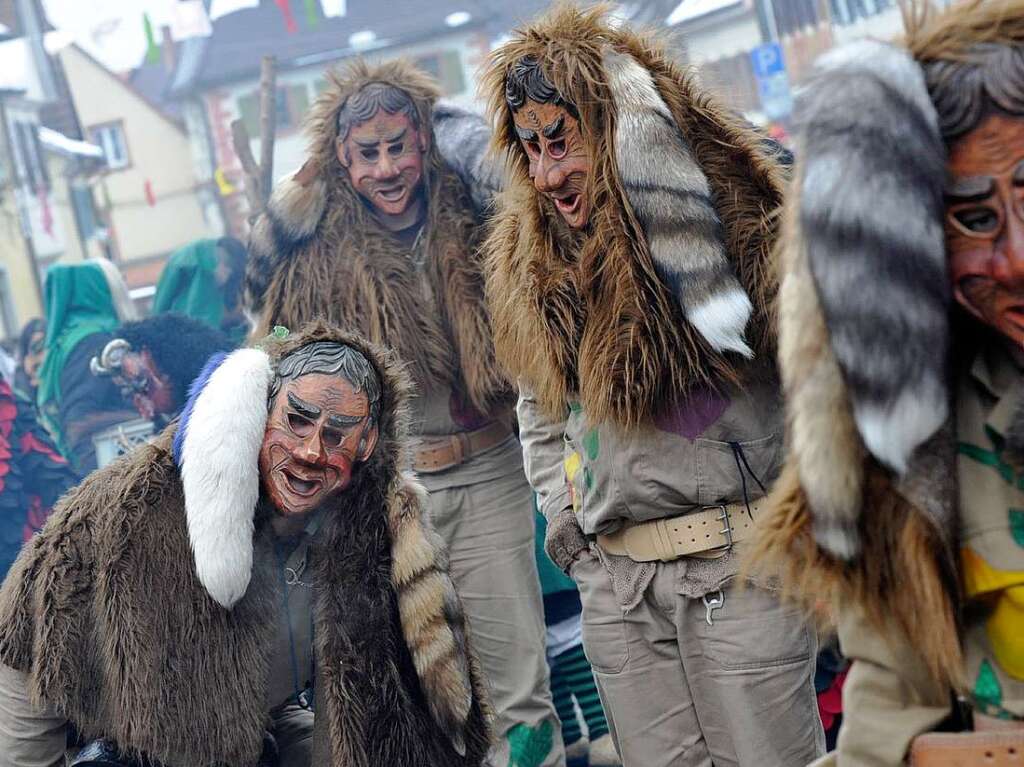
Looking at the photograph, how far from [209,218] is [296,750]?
1773cm

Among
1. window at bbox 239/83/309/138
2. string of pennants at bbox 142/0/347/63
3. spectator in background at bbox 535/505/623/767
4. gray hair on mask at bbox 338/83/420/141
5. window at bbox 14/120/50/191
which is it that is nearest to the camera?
gray hair on mask at bbox 338/83/420/141

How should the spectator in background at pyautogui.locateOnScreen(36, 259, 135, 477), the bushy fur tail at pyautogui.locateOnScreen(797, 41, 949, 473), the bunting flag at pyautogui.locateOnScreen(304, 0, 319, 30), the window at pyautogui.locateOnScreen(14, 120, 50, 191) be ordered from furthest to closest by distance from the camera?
1. the bunting flag at pyautogui.locateOnScreen(304, 0, 319, 30)
2. the window at pyautogui.locateOnScreen(14, 120, 50, 191)
3. the spectator in background at pyautogui.locateOnScreen(36, 259, 135, 477)
4. the bushy fur tail at pyautogui.locateOnScreen(797, 41, 949, 473)

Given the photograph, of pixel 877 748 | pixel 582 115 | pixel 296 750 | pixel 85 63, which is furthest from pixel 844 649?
pixel 85 63

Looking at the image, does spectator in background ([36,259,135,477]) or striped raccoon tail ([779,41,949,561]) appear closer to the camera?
striped raccoon tail ([779,41,949,561])

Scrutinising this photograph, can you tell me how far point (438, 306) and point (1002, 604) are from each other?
271cm

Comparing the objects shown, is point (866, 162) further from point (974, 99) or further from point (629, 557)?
point (629, 557)

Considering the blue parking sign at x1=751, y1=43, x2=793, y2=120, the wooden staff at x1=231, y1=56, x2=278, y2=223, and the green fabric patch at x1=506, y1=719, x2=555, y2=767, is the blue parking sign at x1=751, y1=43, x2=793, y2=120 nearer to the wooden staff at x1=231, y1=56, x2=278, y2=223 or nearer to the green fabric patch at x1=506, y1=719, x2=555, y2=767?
the wooden staff at x1=231, y1=56, x2=278, y2=223

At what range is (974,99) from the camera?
1.64 meters

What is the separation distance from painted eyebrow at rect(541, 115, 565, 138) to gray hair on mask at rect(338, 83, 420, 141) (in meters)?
1.52

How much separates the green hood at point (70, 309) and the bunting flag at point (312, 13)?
42.4 feet

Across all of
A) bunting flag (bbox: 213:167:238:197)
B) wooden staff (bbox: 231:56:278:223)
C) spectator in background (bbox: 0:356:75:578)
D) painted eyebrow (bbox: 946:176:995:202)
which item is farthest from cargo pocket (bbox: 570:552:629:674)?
bunting flag (bbox: 213:167:238:197)

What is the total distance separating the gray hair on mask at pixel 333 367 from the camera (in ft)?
10.8

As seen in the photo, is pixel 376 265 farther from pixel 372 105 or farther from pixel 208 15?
pixel 208 15

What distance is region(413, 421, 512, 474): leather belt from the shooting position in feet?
13.7
